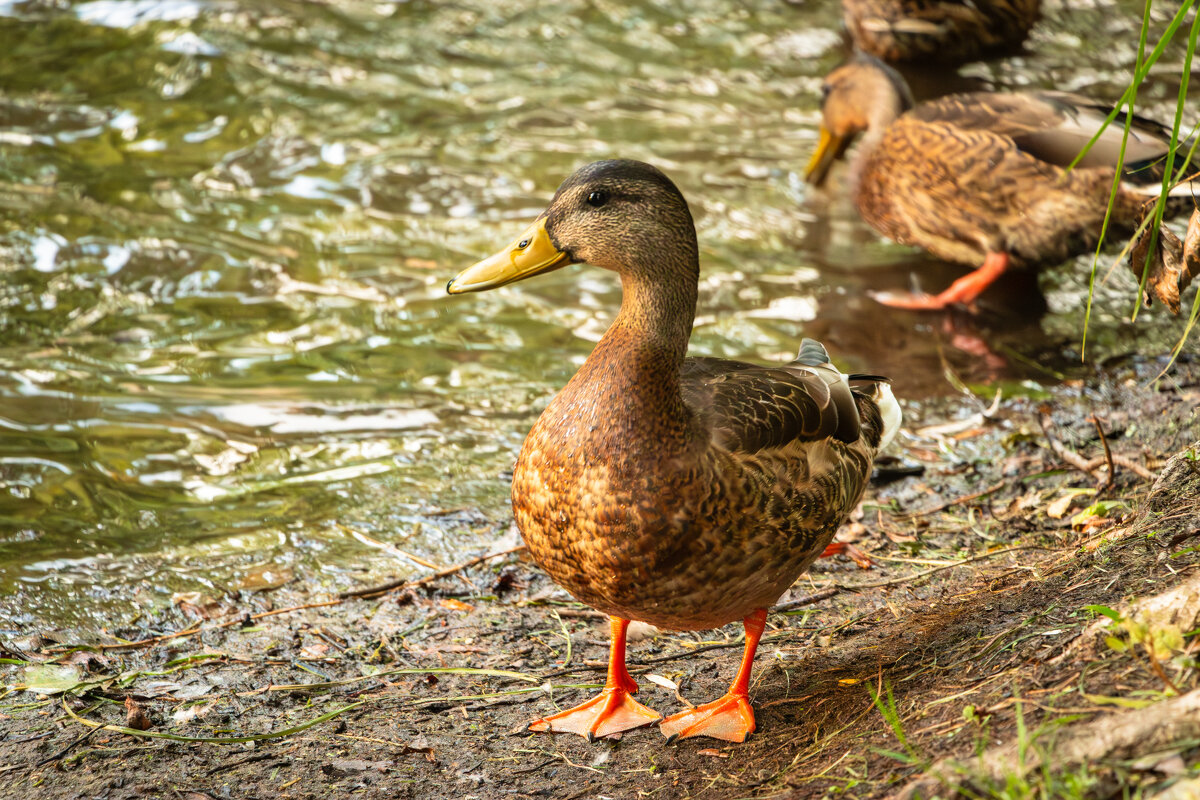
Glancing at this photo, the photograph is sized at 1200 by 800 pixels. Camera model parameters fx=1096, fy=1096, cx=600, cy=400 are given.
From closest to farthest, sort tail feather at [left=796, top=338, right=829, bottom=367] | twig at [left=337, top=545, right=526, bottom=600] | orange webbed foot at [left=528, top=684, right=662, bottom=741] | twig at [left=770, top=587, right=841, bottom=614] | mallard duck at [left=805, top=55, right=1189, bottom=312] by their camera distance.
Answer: orange webbed foot at [left=528, top=684, right=662, bottom=741]
tail feather at [left=796, top=338, right=829, bottom=367]
twig at [left=770, top=587, right=841, bottom=614]
twig at [left=337, top=545, right=526, bottom=600]
mallard duck at [left=805, top=55, right=1189, bottom=312]

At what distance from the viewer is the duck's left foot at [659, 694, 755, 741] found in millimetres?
3061

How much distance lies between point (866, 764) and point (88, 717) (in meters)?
2.20

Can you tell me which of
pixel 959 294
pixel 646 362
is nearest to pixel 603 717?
pixel 646 362

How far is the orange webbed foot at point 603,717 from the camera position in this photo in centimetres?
316

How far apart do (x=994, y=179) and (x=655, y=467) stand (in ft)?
12.6

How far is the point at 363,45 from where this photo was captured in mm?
9375

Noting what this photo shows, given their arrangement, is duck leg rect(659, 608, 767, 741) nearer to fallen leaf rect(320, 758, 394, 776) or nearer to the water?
fallen leaf rect(320, 758, 394, 776)

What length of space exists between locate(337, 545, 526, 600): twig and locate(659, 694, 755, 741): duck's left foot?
121 cm

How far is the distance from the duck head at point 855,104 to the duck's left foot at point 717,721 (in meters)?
4.68

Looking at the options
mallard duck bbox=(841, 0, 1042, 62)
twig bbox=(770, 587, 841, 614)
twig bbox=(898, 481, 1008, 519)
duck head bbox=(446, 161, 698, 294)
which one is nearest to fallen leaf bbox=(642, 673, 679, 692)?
twig bbox=(770, 587, 841, 614)

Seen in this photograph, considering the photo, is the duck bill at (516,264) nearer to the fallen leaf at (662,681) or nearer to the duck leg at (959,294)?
the fallen leaf at (662,681)

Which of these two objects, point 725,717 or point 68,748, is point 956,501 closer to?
point 725,717

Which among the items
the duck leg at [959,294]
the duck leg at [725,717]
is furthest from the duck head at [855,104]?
the duck leg at [725,717]

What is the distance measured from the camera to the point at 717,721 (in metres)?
3.09
